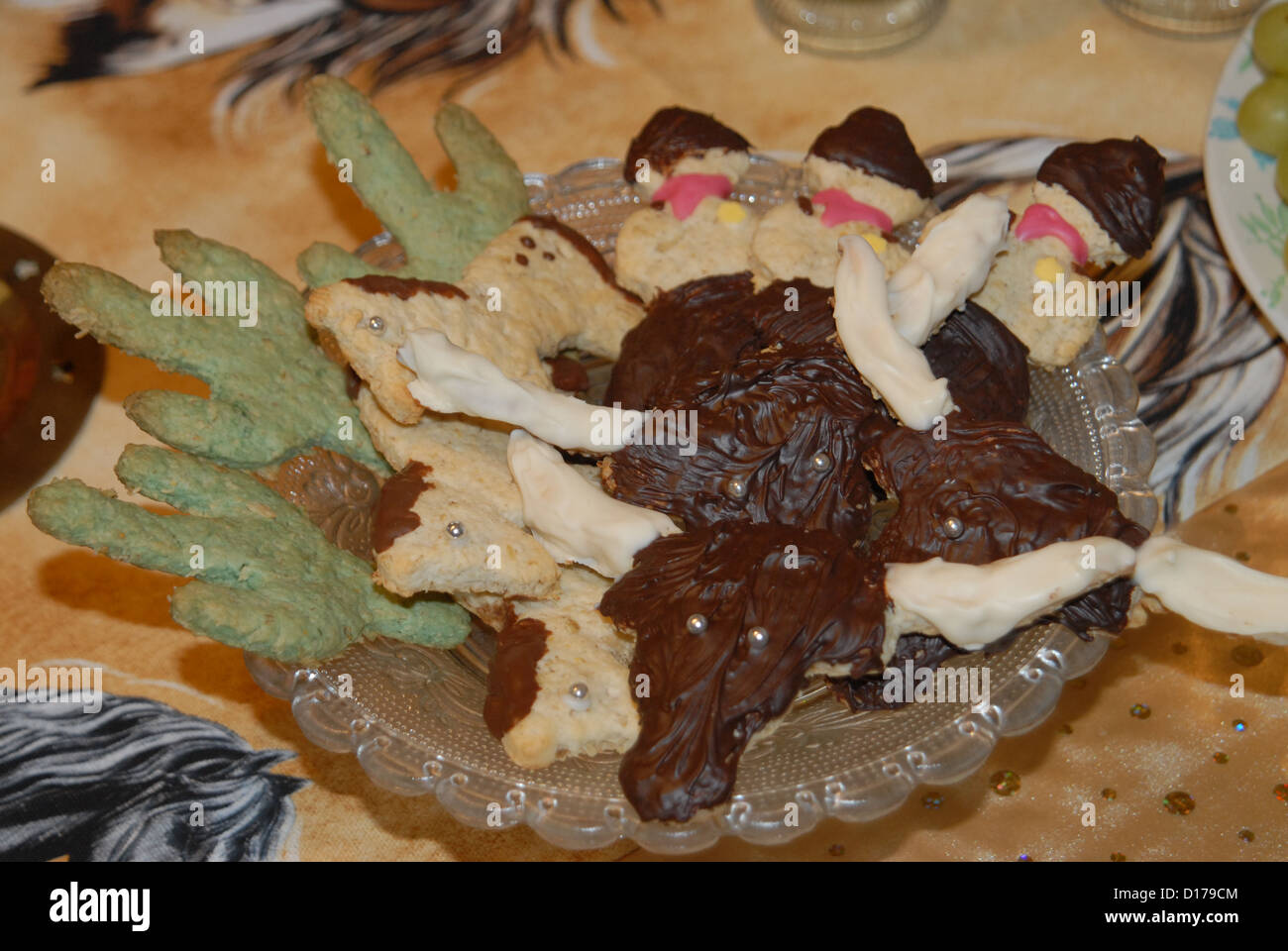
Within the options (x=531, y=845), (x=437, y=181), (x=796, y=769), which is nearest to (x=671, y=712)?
(x=796, y=769)

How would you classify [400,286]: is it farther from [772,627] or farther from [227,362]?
[772,627]

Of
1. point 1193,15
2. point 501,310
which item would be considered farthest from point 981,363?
point 1193,15

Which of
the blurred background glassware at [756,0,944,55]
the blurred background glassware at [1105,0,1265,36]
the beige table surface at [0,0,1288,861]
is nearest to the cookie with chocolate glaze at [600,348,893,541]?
the beige table surface at [0,0,1288,861]

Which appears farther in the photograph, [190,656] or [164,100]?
[164,100]

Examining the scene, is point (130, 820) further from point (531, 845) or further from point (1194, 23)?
point (1194, 23)

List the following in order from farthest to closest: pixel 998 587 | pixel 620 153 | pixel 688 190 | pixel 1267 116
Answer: pixel 620 153 < pixel 1267 116 < pixel 688 190 < pixel 998 587

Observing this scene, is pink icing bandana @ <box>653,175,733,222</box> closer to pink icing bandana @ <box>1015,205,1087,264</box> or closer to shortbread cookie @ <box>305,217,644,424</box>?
shortbread cookie @ <box>305,217,644,424</box>
